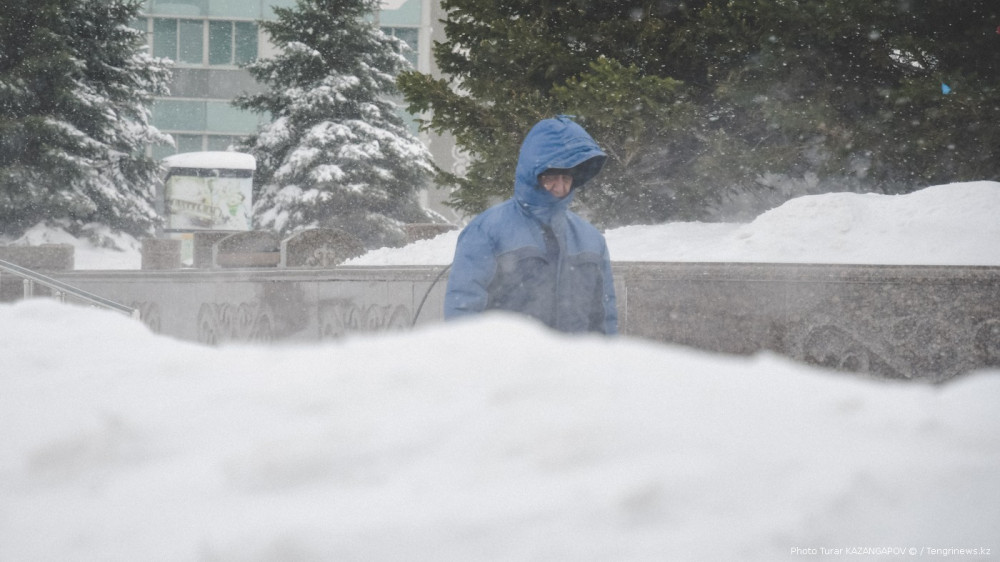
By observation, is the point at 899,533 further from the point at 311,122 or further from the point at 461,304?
the point at 311,122

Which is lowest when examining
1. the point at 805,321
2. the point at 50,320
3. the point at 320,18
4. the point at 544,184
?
the point at 805,321

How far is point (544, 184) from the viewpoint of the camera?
11.6ft

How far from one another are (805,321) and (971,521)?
17.9 feet

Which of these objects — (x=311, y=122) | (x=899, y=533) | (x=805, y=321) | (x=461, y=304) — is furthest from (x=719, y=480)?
(x=311, y=122)

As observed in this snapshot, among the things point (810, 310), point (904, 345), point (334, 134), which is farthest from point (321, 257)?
point (334, 134)

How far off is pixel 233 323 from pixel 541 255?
8.37 meters

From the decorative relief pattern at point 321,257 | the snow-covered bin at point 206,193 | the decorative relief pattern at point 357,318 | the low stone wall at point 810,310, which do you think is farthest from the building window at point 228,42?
the low stone wall at point 810,310

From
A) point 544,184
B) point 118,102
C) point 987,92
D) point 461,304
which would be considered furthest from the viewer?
point 118,102

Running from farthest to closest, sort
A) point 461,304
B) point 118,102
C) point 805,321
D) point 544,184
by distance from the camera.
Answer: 1. point 118,102
2. point 805,321
3. point 544,184
4. point 461,304

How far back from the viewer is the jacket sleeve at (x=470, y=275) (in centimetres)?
326

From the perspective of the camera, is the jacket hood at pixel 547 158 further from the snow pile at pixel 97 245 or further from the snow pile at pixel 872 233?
the snow pile at pixel 97 245

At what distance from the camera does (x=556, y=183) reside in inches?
140

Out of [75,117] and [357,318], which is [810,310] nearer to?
[357,318]

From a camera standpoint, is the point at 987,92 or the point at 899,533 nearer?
the point at 899,533
